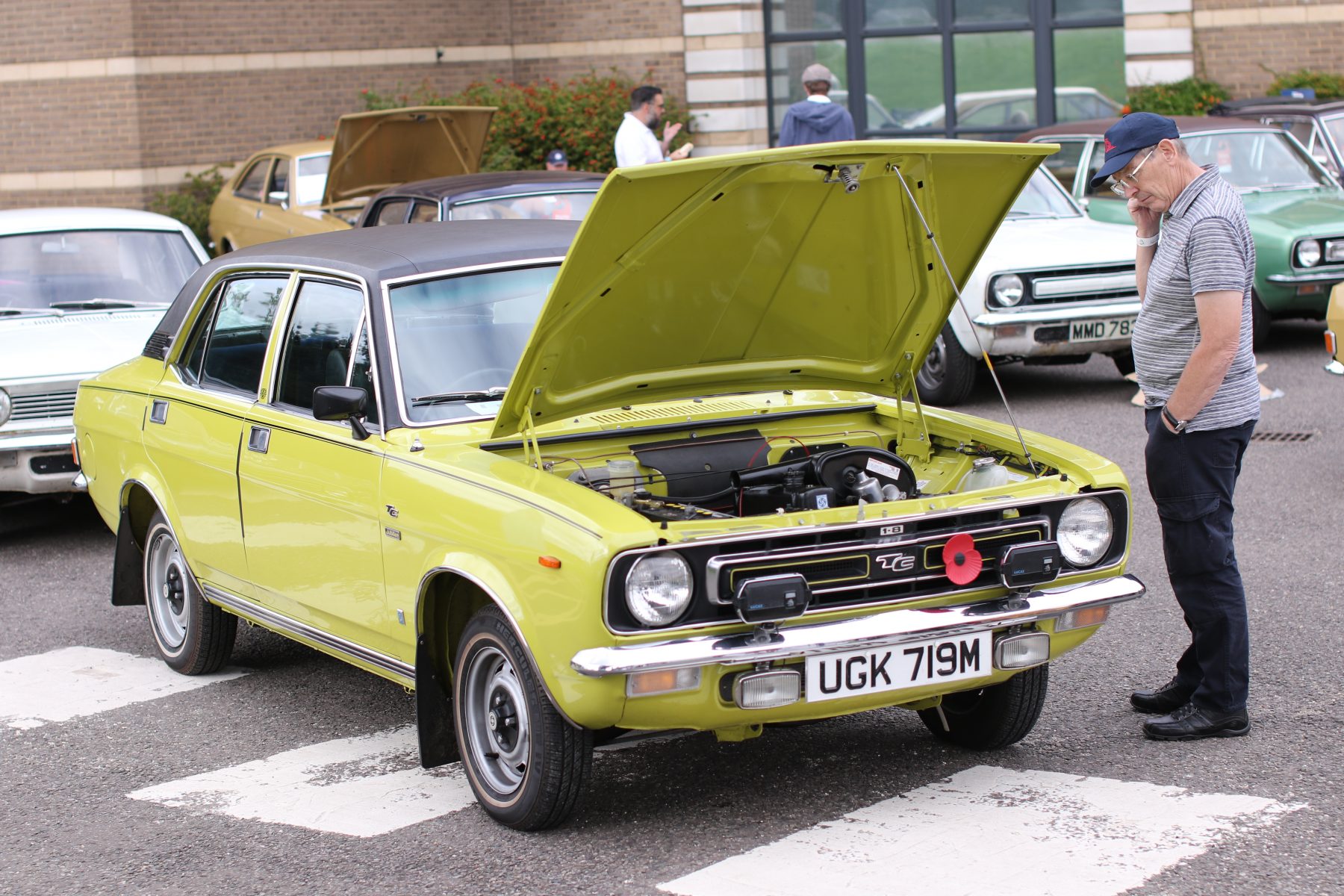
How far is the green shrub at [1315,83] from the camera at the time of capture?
19453mm

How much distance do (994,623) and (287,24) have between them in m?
18.9

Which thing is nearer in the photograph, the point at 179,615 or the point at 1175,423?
the point at 1175,423

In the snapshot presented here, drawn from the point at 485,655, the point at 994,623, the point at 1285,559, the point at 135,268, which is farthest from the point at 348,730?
the point at 135,268

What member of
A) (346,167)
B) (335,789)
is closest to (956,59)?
(346,167)

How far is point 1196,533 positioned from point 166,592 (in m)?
4.02

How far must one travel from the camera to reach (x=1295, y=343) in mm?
13352

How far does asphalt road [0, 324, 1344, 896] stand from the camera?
424 centimetres

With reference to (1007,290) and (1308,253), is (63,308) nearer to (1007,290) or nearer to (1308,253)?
(1007,290)

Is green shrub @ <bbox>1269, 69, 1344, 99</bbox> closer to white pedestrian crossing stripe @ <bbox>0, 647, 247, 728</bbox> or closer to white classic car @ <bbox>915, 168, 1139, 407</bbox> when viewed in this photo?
white classic car @ <bbox>915, 168, 1139, 407</bbox>

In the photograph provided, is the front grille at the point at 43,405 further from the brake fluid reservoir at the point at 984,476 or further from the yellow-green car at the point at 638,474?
the brake fluid reservoir at the point at 984,476

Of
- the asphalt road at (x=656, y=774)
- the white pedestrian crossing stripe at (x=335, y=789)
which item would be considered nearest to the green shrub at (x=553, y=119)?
the asphalt road at (x=656, y=774)

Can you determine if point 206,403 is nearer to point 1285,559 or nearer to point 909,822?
point 909,822

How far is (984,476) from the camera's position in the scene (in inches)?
202

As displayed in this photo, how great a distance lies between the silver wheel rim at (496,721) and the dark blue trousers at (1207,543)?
208 cm
